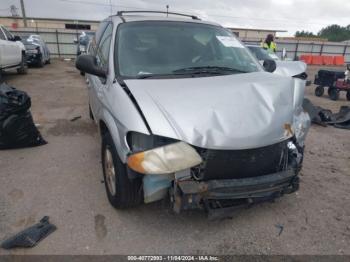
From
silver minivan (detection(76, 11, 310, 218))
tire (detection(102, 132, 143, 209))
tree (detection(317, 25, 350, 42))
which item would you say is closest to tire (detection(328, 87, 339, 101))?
silver minivan (detection(76, 11, 310, 218))

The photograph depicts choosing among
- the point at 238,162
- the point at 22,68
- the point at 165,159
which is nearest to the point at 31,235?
the point at 165,159

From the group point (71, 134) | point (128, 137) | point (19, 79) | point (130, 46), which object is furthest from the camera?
point (19, 79)

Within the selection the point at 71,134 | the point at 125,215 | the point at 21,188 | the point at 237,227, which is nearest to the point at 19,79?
the point at 71,134

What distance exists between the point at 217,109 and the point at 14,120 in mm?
3082

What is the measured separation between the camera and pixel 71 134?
203 inches

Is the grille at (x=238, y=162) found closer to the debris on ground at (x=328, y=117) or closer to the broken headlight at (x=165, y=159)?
the broken headlight at (x=165, y=159)

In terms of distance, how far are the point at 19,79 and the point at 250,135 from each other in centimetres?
1117

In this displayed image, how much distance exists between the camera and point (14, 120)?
409 cm

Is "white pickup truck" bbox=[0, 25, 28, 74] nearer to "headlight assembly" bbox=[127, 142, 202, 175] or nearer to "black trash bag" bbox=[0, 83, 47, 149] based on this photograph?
"black trash bag" bbox=[0, 83, 47, 149]

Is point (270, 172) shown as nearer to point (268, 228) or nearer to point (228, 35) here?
point (268, 228)

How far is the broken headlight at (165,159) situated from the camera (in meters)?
2.11

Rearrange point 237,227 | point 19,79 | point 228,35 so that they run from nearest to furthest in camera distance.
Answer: point 237,227 → point 228,35 → point 19,79

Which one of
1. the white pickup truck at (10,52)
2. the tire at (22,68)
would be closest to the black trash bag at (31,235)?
the white pickup truck at (10,52)

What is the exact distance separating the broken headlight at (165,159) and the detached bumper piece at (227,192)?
17 cm
